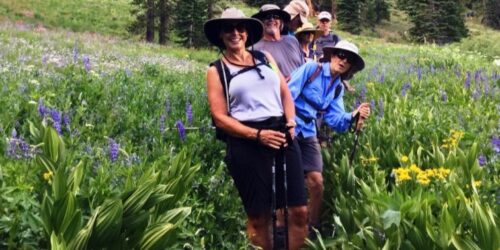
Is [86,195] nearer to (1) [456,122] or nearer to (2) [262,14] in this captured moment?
(2) [262,14]

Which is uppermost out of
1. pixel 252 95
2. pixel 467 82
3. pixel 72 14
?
pixel 252 95

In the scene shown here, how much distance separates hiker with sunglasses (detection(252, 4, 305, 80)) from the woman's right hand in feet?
5.55

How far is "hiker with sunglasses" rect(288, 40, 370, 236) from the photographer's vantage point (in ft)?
15.5

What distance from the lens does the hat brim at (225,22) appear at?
384 cm

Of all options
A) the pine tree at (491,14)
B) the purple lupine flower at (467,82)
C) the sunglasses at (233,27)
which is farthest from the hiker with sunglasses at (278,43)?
the pine tree at (491,14)

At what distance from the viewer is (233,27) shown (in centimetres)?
384

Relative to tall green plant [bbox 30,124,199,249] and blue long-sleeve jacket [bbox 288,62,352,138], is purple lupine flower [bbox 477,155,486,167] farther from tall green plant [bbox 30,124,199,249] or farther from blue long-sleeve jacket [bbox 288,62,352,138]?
tall green plant [bbox 30,124,199,249]

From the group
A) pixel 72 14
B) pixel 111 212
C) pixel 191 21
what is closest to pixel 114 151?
pixel 111 212

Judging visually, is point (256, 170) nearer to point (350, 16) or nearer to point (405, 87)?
point (405, 87)

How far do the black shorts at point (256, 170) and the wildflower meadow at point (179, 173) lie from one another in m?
0.29

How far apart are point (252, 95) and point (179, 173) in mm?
795

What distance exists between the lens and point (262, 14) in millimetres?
5199

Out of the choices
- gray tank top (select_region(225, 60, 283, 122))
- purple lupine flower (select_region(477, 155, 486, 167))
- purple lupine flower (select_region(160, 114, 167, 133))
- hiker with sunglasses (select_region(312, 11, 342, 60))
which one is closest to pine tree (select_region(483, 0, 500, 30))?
hiker with sunglasses (select_region(312, 11, 342, 60))

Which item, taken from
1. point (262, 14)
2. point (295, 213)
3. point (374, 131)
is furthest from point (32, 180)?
point (374, 131)
